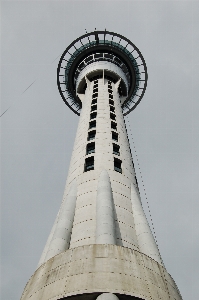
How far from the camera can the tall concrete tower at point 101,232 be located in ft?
54.7

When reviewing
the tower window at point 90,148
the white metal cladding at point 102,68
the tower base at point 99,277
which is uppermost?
the white metal cladding at point 102,68

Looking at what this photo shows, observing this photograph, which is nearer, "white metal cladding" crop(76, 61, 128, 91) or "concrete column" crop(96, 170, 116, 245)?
"concrete column" crop(96, 170, 116, 245)

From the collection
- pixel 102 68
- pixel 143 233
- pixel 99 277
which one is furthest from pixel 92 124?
pixel 99 277

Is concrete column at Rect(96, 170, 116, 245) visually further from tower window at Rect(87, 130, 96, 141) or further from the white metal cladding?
the white metal cladding

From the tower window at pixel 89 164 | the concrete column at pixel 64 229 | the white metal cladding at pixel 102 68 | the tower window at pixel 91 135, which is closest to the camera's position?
the concrete column at pixel 64 229

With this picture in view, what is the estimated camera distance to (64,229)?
2267cm

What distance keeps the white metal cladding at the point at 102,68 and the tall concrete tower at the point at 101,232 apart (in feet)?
25.3

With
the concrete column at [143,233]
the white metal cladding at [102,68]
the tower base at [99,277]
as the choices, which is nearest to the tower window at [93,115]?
the white metal cladding at [102,68]

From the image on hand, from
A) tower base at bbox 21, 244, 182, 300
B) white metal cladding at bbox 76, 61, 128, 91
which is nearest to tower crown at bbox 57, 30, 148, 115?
white metal cladding at bbox 76, 61, 128, 91

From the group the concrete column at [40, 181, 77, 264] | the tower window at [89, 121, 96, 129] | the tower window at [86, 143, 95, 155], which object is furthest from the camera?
the tower window at [89, 121, 96, 129]

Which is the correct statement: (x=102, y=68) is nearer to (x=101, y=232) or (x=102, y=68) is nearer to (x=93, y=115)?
(x=93, y=115)

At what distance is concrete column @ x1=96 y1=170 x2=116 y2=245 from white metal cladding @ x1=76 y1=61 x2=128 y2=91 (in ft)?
98.7

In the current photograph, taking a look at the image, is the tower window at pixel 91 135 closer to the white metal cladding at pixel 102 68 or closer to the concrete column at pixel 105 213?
the concrete column at pixel 105 213

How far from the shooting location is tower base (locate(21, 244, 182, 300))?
16312 millimetres
